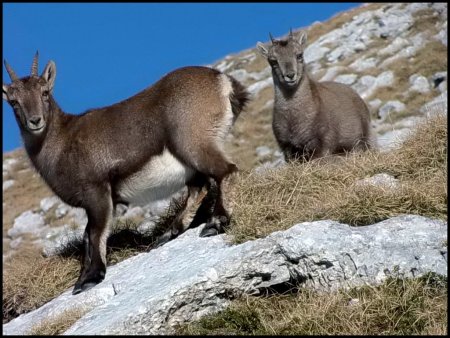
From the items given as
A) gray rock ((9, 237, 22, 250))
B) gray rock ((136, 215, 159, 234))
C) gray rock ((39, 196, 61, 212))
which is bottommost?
gray rock ((9, 237, 22, 250))

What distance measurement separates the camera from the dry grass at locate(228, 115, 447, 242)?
8.05 m

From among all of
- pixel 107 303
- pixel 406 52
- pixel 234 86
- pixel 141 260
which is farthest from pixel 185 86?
pixel 406 52

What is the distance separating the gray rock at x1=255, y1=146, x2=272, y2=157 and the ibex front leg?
58.5ft

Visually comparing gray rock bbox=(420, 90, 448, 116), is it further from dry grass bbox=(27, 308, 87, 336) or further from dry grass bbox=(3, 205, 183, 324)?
dry grass bbox=(27, 308, 87, 336)

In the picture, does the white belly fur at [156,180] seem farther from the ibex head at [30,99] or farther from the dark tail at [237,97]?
the ibex head at [30,99]

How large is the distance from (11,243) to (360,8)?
31747 millimetres

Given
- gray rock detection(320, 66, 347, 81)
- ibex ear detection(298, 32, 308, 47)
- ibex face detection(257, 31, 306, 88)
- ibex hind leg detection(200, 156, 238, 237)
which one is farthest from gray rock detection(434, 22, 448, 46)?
ibex hind leg detection(200, 156, 238, 237)

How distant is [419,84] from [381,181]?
2026cm

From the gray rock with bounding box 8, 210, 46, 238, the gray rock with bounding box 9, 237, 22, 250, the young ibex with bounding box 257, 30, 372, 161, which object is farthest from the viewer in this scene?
the gray rock with bounding box 8, 210, 46, 238

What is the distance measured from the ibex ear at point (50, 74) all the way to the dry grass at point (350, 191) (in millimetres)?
3211

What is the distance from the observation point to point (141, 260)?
917 centimetres

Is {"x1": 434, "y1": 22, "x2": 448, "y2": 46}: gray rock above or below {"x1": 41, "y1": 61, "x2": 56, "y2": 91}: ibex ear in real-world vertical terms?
below

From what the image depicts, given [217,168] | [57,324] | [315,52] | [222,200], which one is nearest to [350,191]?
[222,200]

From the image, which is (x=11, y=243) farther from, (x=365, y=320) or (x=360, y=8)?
(x=360, y=8)
